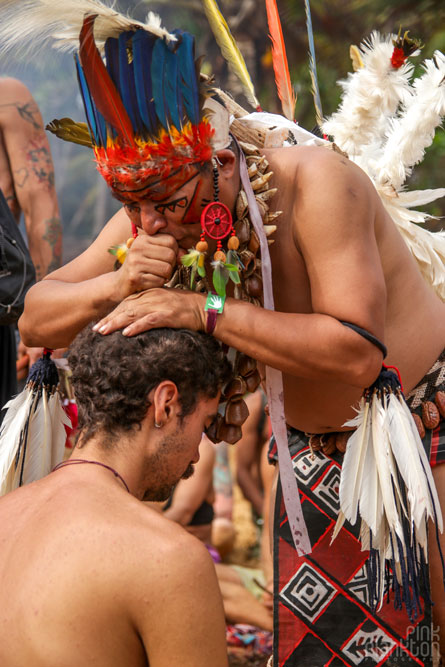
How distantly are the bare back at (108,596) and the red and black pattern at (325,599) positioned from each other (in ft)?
3.76

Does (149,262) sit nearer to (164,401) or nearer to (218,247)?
(218,247)

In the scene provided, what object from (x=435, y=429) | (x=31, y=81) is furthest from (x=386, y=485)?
(x=31, y=81)

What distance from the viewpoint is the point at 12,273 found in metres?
3.35

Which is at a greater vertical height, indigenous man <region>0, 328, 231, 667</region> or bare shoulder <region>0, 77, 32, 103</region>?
bare shoulder <region>0, 77, 32, 103</region>

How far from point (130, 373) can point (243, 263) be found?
0.56 metres

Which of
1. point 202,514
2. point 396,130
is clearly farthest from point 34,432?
point 202,514

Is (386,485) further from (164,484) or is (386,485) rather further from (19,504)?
(19,504)

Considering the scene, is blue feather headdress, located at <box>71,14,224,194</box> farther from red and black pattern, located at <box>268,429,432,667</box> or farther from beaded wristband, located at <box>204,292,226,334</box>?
red and black pattern, located at <box>268,429,432,667</box>

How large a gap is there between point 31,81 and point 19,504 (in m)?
7.22

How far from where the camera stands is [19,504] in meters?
1.84

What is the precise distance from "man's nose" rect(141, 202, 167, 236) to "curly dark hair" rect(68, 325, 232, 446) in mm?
309

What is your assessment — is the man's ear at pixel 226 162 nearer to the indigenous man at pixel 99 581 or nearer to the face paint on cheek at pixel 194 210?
the face paint on cheek at pixel 194 210

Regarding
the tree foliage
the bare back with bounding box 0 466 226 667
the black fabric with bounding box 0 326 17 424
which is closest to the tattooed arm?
the black fabric with bounding box 0 326 17 424

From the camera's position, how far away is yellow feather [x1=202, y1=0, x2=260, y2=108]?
2.74 meters
